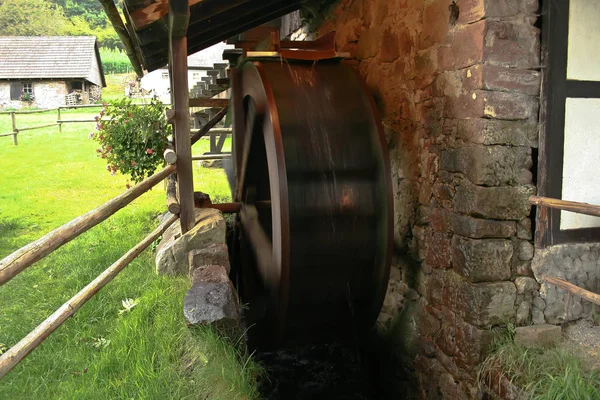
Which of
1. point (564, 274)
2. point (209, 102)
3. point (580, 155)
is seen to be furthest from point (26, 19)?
point (564, 274)

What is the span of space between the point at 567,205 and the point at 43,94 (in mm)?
32628

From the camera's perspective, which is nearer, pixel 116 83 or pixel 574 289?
pixel 574 289

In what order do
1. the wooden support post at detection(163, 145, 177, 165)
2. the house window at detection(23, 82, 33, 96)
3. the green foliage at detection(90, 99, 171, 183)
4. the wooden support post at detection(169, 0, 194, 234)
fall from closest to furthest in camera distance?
the wooden support post at detection(169, 0, 194, 234) < the wooden support post at detection(163, 145, 177, 165) < the green foliage at detection(90, 99, 171, 183) < the house window at detection(23, 82, 33, 96)

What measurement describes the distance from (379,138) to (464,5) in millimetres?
1044

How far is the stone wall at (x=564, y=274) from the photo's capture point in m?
2.79

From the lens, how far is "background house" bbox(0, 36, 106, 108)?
94.8ft

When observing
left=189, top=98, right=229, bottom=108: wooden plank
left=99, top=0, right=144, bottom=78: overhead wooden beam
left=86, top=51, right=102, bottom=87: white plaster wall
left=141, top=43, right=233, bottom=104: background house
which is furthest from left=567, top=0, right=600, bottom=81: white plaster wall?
left=86, top=51, right=102, bottom=87: white plaster wall

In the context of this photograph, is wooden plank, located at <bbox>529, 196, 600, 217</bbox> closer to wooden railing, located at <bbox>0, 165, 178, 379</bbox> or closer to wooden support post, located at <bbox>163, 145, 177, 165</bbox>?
wooden railing, located at <bbox>0, 165, 178, 379</bbox>

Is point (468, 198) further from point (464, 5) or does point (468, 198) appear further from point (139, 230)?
point (139, 230)

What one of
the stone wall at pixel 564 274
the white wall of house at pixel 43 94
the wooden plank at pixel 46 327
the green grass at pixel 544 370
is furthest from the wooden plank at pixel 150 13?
the white wall of house at pixel 43 94

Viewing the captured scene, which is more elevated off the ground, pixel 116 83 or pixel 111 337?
pixel 116 83

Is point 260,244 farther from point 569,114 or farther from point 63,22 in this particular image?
point 63,22

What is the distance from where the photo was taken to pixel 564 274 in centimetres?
282

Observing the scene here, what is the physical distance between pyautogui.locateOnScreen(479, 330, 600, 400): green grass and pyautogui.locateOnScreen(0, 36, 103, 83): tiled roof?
100 ft
